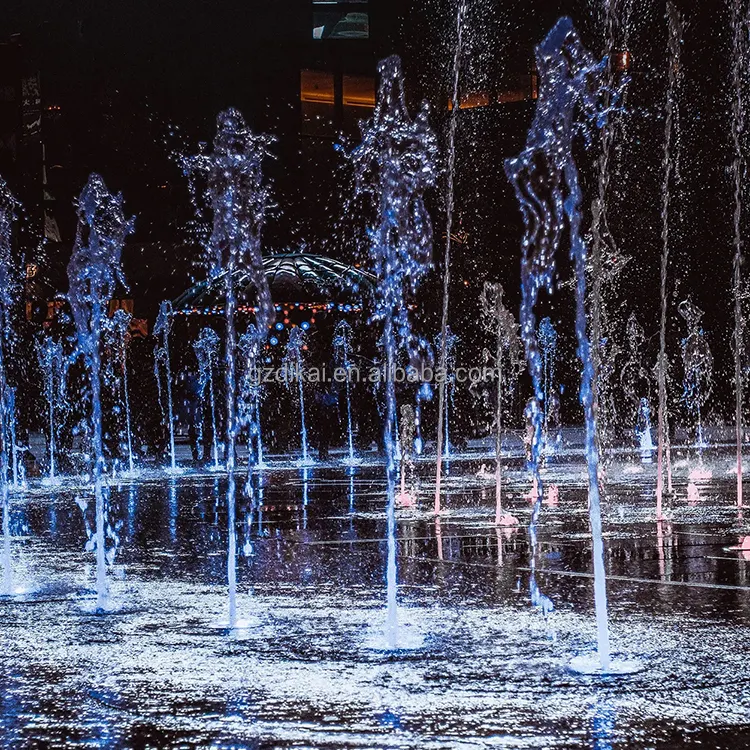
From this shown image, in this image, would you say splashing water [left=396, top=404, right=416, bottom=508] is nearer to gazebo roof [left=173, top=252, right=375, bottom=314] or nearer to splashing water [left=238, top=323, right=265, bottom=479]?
splashing water [left=238, top=323, right=265, bottom=479]

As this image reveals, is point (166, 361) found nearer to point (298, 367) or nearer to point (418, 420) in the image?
point (298, 367)

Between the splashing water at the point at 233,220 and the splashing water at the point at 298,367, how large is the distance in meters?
0.69

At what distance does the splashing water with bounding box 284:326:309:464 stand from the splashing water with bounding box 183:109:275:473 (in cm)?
69

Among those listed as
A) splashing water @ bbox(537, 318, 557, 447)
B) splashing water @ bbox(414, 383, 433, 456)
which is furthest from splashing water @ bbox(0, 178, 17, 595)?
splashing water @ bbox(537, 318, 557, 447)

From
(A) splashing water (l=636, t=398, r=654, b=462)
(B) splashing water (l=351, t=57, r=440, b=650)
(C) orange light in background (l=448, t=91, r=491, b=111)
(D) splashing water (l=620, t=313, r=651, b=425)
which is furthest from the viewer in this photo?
(C) orange light in background (l=448, t=91, r=491, b=111)

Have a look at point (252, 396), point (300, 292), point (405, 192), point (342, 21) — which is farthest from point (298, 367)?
point (342, 21)

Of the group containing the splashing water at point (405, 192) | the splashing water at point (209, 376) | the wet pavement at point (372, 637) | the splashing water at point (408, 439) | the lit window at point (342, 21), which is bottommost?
the wet pavement at point (372, 637)

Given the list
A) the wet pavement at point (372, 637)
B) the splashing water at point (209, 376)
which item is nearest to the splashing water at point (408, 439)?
the splashing water at point (209, 376)

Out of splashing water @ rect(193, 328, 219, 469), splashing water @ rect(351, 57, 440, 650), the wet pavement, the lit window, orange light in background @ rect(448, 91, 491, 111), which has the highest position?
the lit window

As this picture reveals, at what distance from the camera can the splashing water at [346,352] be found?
25797 mm

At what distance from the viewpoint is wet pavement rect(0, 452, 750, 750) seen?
4609mm

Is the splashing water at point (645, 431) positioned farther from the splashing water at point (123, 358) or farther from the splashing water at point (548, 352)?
the splashing water at point (123, 358)

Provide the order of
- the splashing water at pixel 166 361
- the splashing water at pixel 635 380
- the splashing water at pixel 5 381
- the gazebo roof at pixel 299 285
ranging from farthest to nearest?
the splashing water at pixel 635 380 → the gazebo roof at pixel 299 285 → the splashing water at pixel 166 361 → the splashing water at pixel 5 381

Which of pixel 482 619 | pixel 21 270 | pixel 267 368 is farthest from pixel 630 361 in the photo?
pixel 482 619
